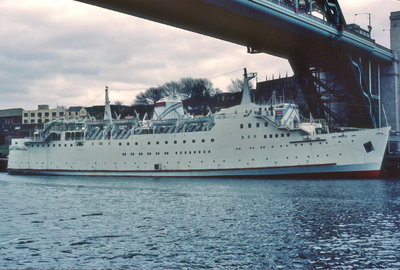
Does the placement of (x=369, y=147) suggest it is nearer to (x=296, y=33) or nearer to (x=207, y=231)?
(x=296, y=33)

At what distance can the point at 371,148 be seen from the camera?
1283 inches

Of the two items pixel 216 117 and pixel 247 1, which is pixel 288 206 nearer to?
pixel 247 1

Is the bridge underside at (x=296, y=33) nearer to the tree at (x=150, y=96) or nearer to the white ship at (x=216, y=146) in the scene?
the white ship at (x=216, y=146)

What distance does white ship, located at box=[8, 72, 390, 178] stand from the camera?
32719mm

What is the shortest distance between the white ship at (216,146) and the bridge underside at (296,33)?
3.44m

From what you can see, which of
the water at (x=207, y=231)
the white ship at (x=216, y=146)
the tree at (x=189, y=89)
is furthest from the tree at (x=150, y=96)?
the water at (x=207, y=231)

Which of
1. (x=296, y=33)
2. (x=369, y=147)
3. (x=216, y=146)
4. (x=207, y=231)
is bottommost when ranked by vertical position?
(x=207, y=231)

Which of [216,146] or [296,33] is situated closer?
[296,33]

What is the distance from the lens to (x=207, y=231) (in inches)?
572

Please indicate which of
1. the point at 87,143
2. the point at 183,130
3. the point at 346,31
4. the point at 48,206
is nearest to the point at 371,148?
the point at 346,31

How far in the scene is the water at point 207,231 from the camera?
36.9ft

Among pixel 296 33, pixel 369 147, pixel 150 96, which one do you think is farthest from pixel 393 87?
pixel 150 96

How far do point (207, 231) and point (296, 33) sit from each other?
82.7 feet

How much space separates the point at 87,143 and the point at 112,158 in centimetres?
337
